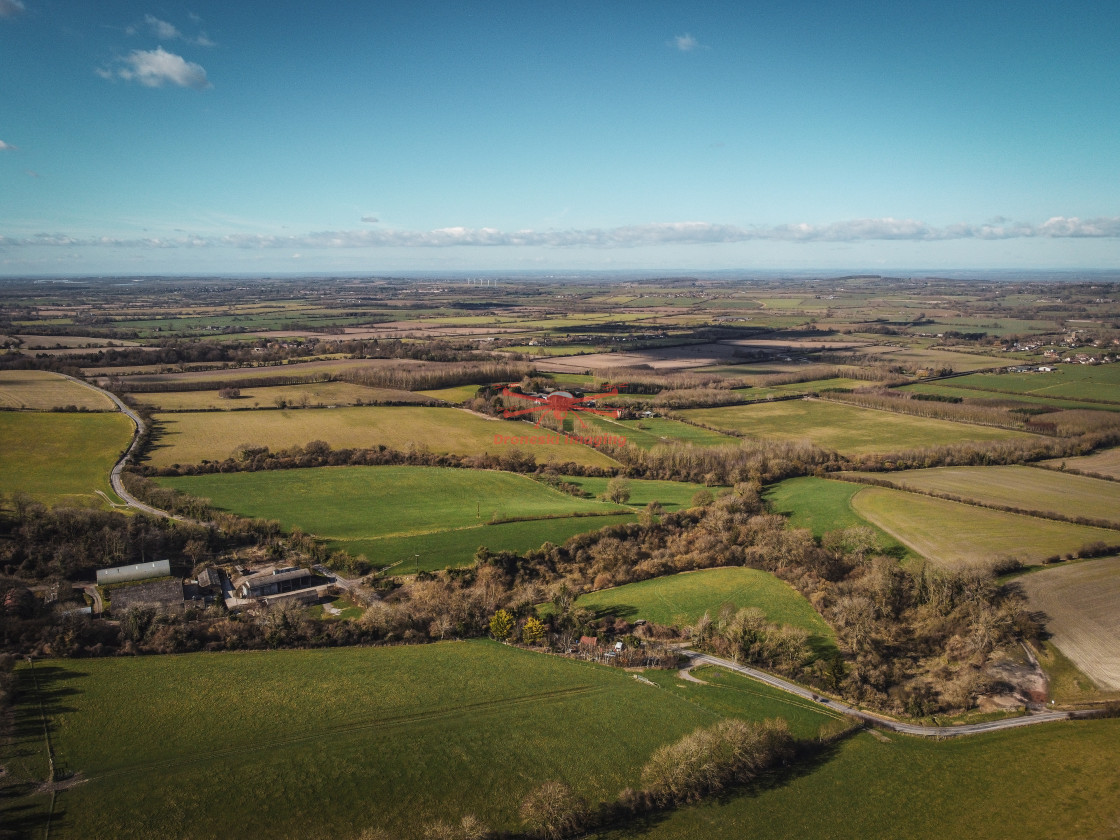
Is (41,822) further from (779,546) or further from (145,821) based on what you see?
(779,546)

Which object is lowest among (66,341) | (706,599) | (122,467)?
(706,599)

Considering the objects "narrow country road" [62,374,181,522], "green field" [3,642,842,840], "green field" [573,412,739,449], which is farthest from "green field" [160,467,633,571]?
"green field" [573,412,739,449]

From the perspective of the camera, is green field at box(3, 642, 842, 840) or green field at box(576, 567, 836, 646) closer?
green field at box(3, 642, 842, 840)

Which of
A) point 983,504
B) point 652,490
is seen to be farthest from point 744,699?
point 983,504

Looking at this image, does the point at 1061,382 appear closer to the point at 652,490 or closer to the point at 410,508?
the point at 652,490

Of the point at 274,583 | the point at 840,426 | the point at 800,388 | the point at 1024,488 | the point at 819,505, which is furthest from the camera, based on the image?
the point at 800,388

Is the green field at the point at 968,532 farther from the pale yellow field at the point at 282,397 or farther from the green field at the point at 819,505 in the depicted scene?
the pale yellow field at the point at 282,397

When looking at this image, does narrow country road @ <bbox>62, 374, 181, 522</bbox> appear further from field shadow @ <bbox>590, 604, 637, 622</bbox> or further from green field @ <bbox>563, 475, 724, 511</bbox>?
green field @ <bbox>563, 475, 724, 511</bbox>

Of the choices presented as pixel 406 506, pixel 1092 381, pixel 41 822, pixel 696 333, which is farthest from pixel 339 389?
pixel 1092 381
